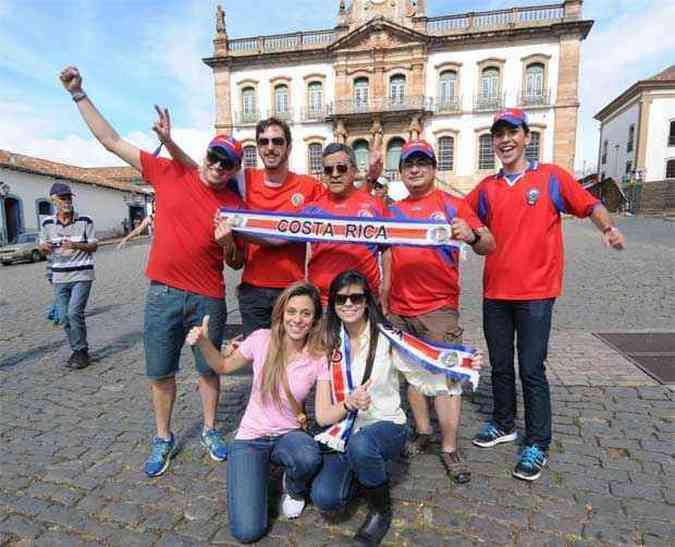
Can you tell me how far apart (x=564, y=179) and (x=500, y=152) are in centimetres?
43

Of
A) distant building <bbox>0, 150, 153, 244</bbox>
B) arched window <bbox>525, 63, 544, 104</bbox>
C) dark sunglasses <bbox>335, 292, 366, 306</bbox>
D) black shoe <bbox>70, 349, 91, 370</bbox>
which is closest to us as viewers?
dark sunglasses <bbox>335, 292, 366, 306</bbox>

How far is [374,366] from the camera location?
271 centimetres

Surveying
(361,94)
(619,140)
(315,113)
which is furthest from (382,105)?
(619,140)

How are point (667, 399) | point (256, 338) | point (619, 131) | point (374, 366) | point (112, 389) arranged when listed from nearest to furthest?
1. point (374, 366)
2. point (256, 338)
3. point (667, 399)
4. point (112, 389)
5. point (619, 131)

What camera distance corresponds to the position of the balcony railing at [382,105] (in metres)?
35.3

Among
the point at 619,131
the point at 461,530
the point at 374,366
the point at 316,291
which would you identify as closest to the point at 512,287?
the point at 374,366

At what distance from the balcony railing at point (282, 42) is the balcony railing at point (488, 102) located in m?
12.7

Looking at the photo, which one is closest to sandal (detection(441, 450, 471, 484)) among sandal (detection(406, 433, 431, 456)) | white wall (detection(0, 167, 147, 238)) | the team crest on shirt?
sandal (detection(406, 433, 431, 456))

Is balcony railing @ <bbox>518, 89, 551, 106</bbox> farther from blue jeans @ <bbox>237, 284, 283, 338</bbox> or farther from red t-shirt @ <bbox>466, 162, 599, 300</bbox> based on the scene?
blue jeans @ <bbox>237, 284, 283, 338</bbox>

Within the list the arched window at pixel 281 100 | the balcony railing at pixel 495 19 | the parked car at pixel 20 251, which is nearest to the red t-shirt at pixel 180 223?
the parked car at pixel 20 251

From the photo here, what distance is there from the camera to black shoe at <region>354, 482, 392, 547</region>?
2338mm

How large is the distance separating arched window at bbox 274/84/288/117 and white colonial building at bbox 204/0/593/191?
0.27 ft

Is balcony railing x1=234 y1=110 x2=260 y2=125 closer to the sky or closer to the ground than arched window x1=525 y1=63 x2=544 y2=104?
closer to the ground

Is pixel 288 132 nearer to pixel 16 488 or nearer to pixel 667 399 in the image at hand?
pixel 16 488
